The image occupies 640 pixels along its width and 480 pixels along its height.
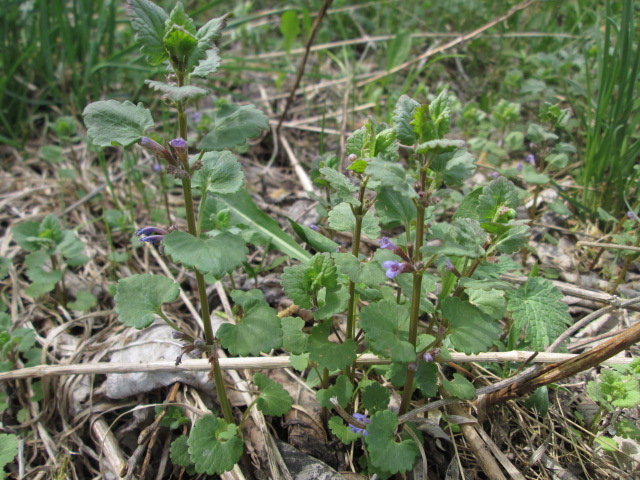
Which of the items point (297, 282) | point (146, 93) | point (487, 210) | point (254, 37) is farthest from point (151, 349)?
point (254, 37)

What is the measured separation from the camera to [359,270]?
1.41 metres

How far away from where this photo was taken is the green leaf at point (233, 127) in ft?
4.41

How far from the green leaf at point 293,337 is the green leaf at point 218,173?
49 cm

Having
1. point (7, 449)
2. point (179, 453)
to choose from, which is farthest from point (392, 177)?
point (7, 449)

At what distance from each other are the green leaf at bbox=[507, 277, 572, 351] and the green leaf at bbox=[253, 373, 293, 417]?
2.78 feet

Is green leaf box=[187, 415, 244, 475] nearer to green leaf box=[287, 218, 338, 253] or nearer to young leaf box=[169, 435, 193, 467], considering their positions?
young leaf box=[169, 435, 193, 467]

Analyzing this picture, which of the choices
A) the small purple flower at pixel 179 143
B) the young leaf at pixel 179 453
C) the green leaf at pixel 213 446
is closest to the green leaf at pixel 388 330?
the green leaf at pixel 213 446

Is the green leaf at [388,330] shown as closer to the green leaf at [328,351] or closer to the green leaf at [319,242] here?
the green leaf at [328,351]

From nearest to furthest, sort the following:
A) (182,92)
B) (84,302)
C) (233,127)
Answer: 1. (182,92)
2. (233,127)
3. (84,302)

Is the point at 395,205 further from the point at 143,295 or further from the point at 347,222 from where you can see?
the point at 143,295

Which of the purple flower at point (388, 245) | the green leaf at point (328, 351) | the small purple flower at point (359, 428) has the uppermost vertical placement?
the purple flower at point (388, 245)

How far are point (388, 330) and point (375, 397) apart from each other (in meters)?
0.33

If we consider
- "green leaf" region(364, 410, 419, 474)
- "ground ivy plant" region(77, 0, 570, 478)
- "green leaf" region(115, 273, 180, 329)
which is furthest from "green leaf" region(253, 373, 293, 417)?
"green leaf" region(115, 273, 180, 329)

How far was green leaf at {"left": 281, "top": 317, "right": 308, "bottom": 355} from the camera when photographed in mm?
1557
